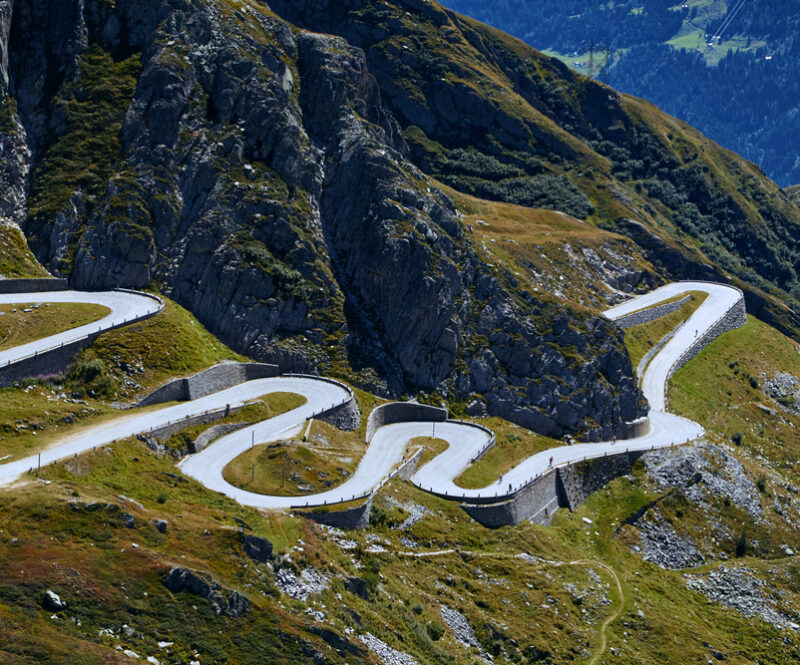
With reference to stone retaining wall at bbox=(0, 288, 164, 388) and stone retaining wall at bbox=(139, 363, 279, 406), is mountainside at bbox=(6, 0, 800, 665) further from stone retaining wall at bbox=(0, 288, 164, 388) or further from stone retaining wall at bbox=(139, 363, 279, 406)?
stone retaining wall at bbox=(0, 288, 164, 388)

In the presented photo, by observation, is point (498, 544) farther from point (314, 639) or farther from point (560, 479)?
point (314, 639)

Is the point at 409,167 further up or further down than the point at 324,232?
further up

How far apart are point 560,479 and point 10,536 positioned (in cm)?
5854

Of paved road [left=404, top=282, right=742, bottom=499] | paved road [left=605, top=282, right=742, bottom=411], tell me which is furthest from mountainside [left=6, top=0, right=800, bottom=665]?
paved road [left=605, top=282, right=742, bottom=411]

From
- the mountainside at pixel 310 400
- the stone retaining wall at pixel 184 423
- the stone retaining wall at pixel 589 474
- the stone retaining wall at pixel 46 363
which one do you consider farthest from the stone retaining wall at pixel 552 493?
the stone retaining wall at pixel 46 363

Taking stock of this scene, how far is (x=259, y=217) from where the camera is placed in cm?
10069

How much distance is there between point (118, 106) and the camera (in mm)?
104000

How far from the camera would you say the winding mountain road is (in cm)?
6462

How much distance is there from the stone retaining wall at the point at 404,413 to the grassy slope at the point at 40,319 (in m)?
29.3

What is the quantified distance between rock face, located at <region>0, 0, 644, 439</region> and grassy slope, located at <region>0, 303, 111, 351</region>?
26.5ft

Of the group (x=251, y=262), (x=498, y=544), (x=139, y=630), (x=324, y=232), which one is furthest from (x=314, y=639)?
(x=324, y=232)

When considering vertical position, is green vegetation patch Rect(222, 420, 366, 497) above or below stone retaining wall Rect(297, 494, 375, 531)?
above

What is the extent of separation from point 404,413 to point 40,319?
125ft

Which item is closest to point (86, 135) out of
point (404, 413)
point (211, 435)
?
point (211, 435)
